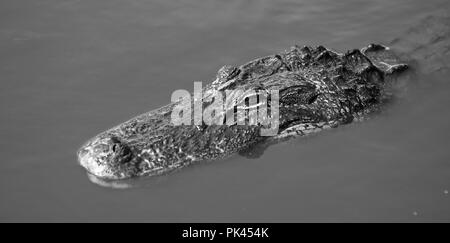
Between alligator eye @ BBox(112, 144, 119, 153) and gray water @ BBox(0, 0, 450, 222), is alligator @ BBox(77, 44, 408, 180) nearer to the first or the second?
alligator eye @ BBox(112, 144, 119, 153)

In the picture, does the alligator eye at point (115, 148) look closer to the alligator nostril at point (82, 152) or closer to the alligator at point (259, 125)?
the alligator at point (259, 125)

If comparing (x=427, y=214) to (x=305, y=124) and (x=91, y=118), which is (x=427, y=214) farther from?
(x=91, y=118)

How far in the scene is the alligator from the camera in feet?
20.3

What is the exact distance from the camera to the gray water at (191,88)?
6.12 meters

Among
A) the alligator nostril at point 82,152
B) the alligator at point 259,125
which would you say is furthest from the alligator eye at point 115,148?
the alligator nostril at point 82,152

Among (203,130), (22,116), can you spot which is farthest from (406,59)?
(22,116)

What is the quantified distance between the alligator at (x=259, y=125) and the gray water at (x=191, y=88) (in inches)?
7.3

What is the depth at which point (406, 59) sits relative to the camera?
833 cm

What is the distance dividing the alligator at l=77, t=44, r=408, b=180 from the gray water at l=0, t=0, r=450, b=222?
0.18 meters

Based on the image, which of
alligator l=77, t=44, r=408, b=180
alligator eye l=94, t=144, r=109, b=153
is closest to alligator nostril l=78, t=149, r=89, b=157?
alligator l=77, t=44, r=408, b=180

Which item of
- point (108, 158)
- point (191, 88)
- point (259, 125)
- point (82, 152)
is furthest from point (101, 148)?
point (191, 88)

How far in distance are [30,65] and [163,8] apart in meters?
2.76

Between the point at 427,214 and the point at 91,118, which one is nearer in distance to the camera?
the point at 427,214
